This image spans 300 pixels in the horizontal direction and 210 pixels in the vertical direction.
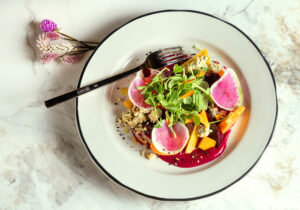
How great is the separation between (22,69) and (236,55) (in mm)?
1542

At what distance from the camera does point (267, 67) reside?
2143mm

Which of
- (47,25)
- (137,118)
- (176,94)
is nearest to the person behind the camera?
(176,94)

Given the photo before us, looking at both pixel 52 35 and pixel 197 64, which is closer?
pixel 197 64

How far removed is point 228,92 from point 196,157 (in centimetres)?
48

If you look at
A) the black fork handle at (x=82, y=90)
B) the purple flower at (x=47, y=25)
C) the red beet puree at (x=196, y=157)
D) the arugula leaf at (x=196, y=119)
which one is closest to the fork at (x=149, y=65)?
the black fork handle at (x=82, y=90)

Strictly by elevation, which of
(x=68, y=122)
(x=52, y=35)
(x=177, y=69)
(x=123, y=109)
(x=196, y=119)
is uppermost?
(x=177, y=69)

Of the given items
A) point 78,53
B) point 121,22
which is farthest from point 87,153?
point 121,22

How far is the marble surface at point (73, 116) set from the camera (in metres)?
2.27

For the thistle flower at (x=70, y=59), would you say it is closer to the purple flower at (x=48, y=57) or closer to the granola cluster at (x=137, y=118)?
the purple flower at (x=48, y=57)

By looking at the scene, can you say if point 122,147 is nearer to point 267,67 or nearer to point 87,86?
point 87,86

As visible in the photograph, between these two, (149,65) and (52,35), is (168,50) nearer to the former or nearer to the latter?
(149,65)

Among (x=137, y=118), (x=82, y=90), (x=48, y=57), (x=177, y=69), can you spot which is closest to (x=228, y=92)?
(x=177, y=69)

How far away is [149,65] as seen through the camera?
2.21 metres

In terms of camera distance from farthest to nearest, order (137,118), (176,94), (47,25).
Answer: (47,25), (137,118), (176,94)
